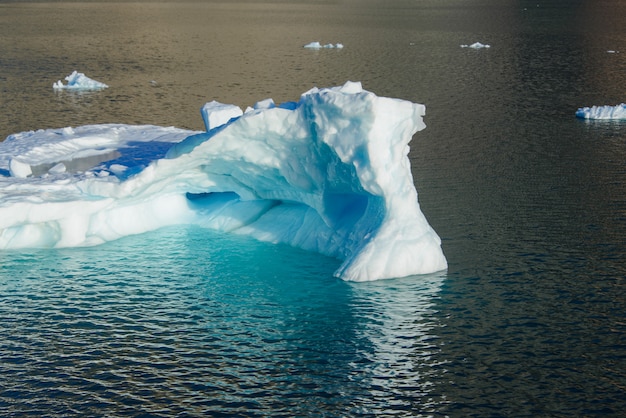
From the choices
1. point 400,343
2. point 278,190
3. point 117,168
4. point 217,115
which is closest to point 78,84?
point 217,115

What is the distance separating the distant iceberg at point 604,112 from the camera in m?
37.2

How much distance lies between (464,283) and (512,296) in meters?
1.20

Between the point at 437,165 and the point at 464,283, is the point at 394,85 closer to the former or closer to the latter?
the point at 437,165

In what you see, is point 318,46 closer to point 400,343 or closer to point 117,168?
point 117,168

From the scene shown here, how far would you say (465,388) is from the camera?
14141 mm

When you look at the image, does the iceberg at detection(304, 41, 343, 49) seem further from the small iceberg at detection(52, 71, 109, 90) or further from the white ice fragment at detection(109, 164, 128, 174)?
the white ice fragment at detection(109, 164, 128, 174)

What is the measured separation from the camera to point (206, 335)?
53.3ft

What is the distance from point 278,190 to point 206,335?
700cm

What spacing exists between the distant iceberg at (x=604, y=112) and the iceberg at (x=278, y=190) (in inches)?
770

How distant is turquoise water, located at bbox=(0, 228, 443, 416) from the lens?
13.8m

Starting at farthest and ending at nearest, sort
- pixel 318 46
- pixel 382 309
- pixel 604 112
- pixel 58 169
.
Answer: pixel 318 46
pixel 604 112
pixel 58 169
pixel 382 309

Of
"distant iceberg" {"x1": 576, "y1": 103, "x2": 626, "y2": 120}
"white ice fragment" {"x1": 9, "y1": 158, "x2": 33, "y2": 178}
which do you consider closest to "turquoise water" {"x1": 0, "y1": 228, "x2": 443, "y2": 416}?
"white ice fragment" {"x1": 9, "y1": 158, "x2": 33, "y2": 178}

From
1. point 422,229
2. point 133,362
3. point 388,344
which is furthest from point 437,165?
point 133,362

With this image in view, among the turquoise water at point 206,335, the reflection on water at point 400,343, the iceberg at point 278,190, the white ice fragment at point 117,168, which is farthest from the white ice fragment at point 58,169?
the reflection on water at point 400,343
